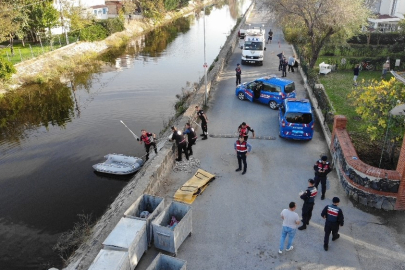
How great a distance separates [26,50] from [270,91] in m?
27.6

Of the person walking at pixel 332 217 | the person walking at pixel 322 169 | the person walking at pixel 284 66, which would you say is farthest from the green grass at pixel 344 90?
the person walking at pixel 332 217

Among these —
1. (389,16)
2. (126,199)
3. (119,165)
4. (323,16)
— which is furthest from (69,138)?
(389,16)

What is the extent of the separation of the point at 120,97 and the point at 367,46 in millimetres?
24823

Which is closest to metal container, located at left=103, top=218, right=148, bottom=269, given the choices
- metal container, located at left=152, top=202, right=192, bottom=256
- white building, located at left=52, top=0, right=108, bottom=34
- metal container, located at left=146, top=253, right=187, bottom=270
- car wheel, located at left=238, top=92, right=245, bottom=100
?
metal container, located at left=152, top=202, right=192, bottom=256

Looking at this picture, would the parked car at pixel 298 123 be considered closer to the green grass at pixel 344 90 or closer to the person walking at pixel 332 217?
the green grass at pixel 344 90

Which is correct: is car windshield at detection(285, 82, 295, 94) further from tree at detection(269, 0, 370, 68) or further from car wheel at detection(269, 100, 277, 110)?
tree at detection(269, 0, 370, 68)

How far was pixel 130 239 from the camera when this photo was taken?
837cm

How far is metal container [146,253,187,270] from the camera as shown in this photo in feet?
25.8

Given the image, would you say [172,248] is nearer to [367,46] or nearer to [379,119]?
[379,119]

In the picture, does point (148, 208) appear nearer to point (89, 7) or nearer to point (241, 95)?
point (241, 95)

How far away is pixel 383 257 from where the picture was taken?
359 inches

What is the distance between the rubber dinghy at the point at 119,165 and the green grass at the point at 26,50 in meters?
19.1

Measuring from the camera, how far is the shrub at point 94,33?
4159 cm

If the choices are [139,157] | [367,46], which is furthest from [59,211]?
[367,46]
